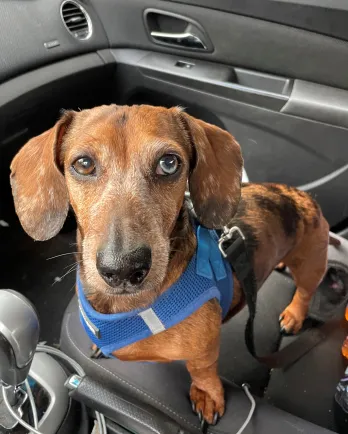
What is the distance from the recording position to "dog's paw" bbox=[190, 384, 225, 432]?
1.71 m

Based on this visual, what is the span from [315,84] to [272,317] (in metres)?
1.17

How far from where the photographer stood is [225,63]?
257 centimetres

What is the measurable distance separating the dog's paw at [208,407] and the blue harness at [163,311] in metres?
0.37

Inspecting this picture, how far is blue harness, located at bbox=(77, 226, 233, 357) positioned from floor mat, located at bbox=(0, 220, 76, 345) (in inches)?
49.5

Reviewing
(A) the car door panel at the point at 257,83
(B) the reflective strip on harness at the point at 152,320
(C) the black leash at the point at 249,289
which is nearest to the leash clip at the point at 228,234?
(C) the black leash at the point at 249,289

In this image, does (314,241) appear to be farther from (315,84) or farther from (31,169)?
(31,169)

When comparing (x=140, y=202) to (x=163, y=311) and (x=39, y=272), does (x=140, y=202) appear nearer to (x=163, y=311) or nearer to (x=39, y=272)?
(x=163, y=311)

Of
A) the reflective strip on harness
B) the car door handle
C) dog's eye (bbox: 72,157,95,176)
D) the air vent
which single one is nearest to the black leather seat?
the reflective strip on harness

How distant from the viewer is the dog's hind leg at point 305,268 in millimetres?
2137

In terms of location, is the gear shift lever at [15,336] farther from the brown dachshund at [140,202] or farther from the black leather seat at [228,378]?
the black leather seat at [228,378]

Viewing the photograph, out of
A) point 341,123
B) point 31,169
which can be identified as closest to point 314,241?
point 341,123

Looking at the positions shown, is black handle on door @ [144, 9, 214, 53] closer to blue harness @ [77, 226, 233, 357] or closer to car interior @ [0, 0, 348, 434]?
car interior @ [0, 0, 348, 434]

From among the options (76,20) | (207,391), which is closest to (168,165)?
(207,391)

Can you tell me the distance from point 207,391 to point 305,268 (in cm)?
75
